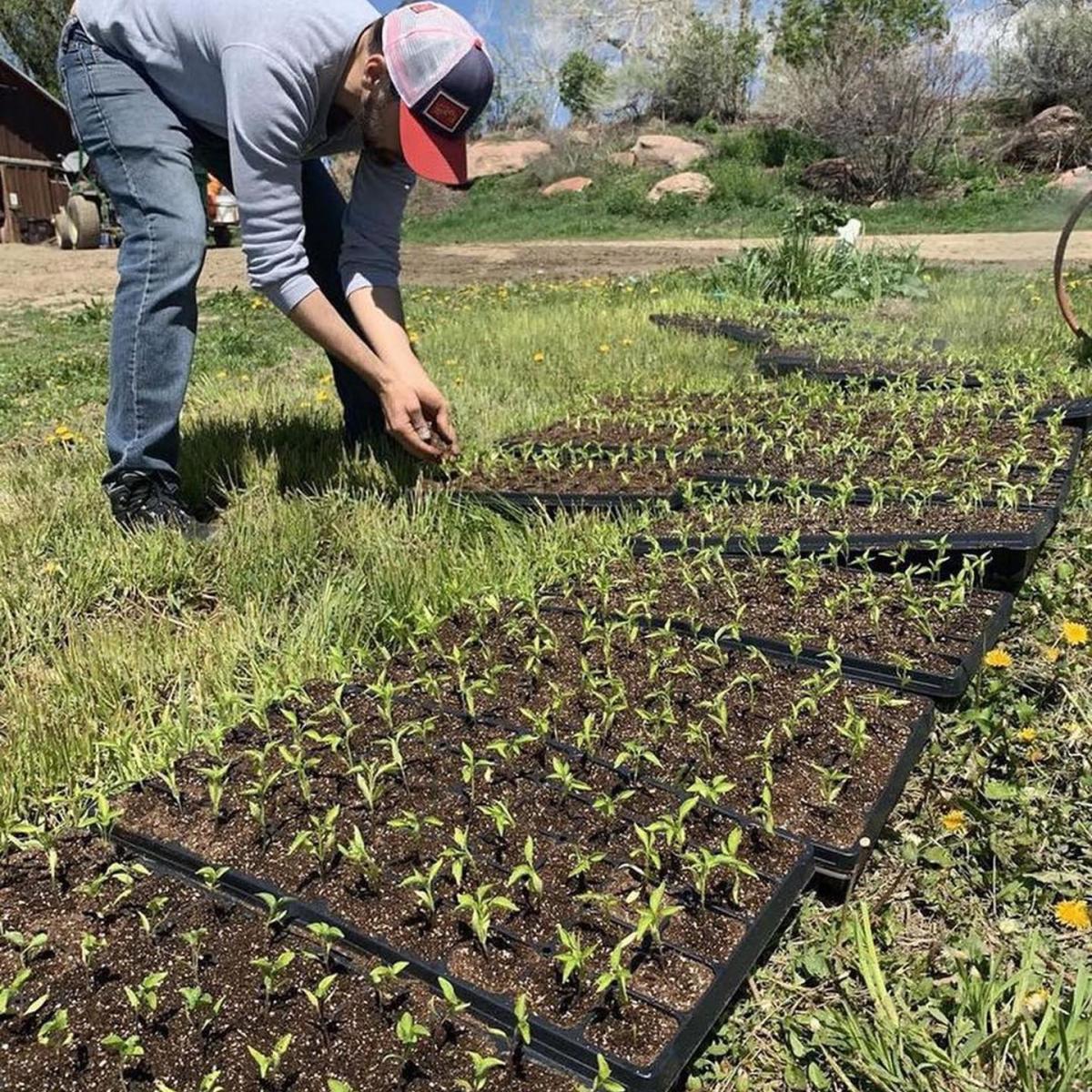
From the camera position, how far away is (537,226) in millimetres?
15977

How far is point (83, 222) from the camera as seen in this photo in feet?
56.2

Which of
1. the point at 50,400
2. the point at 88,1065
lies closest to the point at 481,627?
the point at 88,1065

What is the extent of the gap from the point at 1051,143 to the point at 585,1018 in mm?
18033

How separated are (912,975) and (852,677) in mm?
620

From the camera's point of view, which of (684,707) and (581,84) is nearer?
(684,707)

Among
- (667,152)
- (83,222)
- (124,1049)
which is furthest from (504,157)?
(124,1049)

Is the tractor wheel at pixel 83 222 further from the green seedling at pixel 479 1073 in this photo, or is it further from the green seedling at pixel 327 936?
the green seedling at pixel 479 1073

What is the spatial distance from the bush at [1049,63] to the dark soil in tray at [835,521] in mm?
17953

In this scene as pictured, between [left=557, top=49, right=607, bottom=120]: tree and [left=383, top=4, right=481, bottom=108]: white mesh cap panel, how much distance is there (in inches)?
1165

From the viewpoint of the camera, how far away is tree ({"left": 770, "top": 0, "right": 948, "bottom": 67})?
22.8 meters

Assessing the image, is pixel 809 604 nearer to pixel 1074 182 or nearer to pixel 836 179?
pixel 1074 182

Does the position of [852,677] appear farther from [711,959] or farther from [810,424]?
[810,424]

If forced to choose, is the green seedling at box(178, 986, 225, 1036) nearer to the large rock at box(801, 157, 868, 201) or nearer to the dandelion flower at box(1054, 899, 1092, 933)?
the dandelion flower at box(1054, 899, 1092, 933)

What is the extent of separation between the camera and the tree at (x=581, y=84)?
29.4 m
